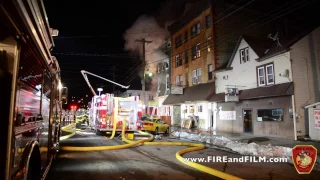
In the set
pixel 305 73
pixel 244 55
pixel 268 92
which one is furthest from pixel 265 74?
pixel 244 55

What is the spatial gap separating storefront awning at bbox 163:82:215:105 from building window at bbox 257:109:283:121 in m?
5.58

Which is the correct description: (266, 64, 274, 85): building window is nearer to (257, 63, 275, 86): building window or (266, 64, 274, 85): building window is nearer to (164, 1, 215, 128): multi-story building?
(257, 63, 275, 86): building window

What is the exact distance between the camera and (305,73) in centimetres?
1593

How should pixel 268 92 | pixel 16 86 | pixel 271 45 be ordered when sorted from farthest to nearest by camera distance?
pixel 271 45 → pixel 268 92 → pixel 16 86

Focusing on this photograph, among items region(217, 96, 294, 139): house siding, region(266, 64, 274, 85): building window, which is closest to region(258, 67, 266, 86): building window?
region(266, 64, 274, 85): building window

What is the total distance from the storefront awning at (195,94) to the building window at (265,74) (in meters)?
5.41

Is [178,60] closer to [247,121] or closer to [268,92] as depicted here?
[247,121]

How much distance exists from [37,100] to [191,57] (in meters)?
25.3

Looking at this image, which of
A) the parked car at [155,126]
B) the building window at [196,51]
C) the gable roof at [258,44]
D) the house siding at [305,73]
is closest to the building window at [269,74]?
the gable roof at [258,44]

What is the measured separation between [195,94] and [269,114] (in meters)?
9.00

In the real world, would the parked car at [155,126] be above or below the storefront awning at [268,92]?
below

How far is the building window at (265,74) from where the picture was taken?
17050mm

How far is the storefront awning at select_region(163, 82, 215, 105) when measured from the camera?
23.1 metres

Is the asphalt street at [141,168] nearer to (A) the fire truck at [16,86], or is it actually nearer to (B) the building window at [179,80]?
(A) the fire truck at [16,86]
